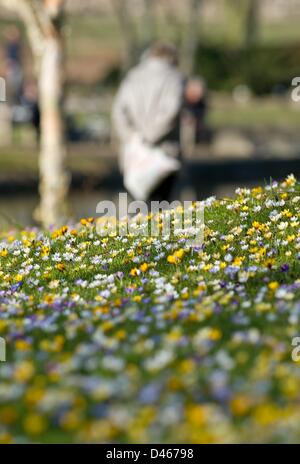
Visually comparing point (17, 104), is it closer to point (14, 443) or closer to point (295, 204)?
point (295, 204)

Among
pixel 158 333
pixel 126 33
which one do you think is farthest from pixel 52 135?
pixel 126 33

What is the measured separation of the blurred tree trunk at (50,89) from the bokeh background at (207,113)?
1.81 ft

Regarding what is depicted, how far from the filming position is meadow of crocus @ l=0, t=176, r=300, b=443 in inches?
169

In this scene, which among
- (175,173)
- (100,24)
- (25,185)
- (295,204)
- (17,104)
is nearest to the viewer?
(295,204)

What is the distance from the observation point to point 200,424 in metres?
4.21

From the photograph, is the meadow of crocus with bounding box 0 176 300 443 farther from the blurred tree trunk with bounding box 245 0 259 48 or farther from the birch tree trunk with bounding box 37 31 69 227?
the blurred tree trunk with bounding box 245 0 259 48

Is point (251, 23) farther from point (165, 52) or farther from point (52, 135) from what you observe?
point (165, 52)

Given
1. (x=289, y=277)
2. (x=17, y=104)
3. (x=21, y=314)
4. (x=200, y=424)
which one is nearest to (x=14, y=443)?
(x=200, y=424)

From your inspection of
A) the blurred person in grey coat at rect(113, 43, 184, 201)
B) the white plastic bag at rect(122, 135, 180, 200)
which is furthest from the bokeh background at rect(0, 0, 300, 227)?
the white plastic bag at rect(122, 135, 180, 200)

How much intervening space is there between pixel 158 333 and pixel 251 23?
1814 inches

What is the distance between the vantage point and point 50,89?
61.8 ft

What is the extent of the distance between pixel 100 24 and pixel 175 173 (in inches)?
2705

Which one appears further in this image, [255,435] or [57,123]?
[57,123]

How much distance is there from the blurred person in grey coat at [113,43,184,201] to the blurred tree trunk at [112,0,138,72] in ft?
93.3
